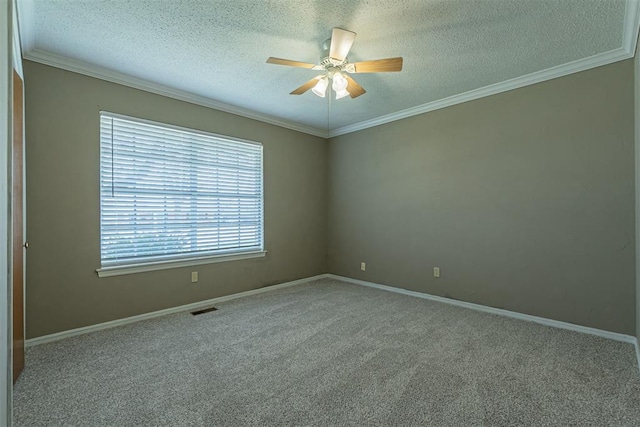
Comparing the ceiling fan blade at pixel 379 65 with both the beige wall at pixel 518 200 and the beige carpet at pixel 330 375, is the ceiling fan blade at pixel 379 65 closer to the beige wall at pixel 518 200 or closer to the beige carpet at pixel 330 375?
the beige wall at pixel 518 200

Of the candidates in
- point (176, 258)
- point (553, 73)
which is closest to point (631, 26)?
point (553, 73)

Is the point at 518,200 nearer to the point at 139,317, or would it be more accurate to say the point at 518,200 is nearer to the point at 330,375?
the point at 330,375

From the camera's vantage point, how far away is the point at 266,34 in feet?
7.63

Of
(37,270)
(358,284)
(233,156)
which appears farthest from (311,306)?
(37,270)

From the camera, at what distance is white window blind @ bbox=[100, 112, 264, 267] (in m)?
3.00

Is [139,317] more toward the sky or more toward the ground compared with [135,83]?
more toward the ground

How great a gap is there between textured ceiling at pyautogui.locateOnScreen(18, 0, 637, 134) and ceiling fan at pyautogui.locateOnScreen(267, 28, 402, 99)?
0.60 ft

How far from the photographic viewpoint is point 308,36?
2.34 meters

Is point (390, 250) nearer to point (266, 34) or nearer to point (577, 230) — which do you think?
point (577, 230)

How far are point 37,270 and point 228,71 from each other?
8.24 feet

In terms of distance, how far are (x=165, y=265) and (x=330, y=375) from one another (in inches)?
90.8

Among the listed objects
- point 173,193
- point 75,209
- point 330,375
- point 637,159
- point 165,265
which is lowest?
point 330,375

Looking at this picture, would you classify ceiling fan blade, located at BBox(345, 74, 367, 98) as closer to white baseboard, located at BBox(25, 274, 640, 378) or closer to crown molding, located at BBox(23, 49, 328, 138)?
crown molding, located at BBox(23, 49, 328, 138)

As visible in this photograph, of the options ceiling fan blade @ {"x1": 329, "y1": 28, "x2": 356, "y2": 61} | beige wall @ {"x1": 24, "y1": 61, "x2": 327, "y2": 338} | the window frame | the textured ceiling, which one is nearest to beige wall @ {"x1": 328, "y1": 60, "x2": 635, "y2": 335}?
the textured ceiling
